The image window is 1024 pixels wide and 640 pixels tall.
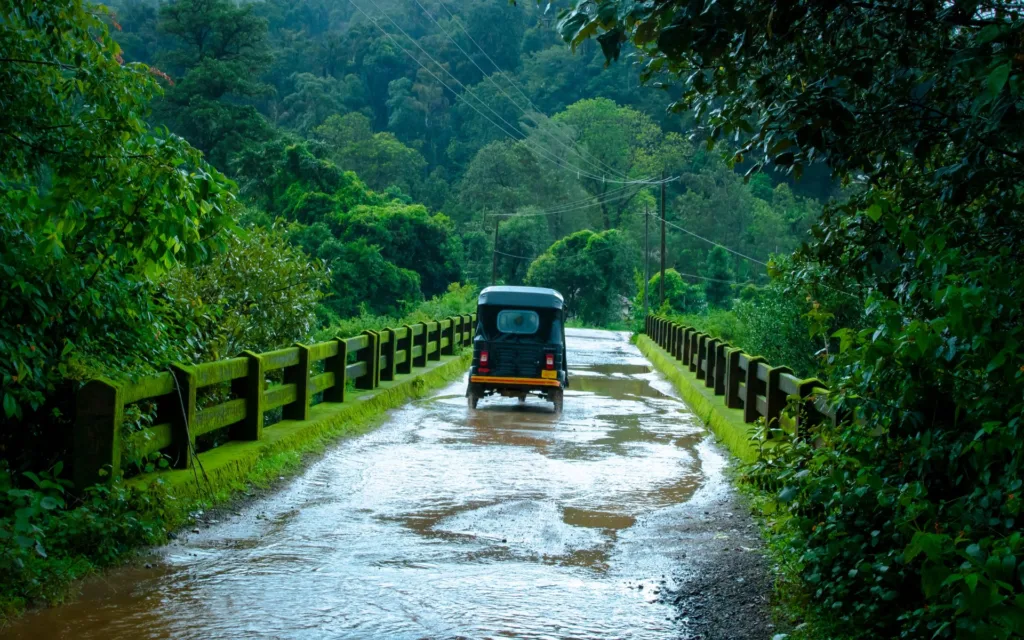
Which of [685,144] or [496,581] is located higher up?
[685,144]

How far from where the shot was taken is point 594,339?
45.4 metres

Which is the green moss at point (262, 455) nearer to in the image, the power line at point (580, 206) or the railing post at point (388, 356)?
the railing post at point (388, 356)

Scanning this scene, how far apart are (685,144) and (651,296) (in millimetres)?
35116

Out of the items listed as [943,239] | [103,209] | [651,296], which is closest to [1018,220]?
[943,239]

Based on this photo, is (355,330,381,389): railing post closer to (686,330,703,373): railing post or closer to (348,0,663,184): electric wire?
(686,330,703,373): railing post

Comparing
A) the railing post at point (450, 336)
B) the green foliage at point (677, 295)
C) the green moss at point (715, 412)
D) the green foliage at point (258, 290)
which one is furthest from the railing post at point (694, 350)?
the green foliage at point (677, 295)

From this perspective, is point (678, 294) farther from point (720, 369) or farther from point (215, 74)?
point (720, 369)

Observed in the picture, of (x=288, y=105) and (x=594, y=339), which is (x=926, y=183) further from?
(x=288, y=105)

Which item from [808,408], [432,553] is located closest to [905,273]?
[808,408]

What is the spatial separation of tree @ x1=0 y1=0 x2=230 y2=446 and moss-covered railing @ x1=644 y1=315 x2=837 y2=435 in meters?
4.47

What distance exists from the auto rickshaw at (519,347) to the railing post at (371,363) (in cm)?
143

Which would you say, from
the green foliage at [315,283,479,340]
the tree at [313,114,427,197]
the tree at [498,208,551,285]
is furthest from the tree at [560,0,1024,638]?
the tree at [313,114,427,197]

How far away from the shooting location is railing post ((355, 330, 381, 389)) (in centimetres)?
1555

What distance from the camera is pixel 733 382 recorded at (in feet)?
45.4
